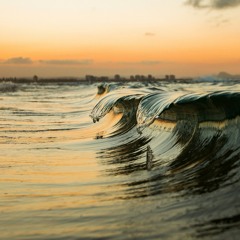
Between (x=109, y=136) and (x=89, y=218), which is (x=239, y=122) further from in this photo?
(x=109, y=136)

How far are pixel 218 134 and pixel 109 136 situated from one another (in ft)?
13.0

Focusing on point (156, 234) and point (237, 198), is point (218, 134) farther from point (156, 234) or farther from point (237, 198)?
point (156, 234)

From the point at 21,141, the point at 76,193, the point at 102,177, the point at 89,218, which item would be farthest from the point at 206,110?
the point at 21,141

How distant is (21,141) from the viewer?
8453 millimetres

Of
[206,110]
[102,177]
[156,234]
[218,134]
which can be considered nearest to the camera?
[156,234]

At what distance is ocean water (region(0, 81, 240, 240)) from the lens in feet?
9.95

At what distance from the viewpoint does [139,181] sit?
14.6 ft

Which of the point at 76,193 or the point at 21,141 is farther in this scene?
the point at 21,141

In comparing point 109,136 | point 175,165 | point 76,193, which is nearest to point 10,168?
point 76,193

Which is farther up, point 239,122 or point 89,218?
point 239,122

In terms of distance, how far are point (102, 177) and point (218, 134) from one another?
1608 millimetres

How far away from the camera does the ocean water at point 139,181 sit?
3033mm

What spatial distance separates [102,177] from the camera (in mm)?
4918

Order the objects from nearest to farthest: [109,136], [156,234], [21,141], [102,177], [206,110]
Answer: [156,234]
[102,177]
[206,110]
[21,141]
[109,136]
